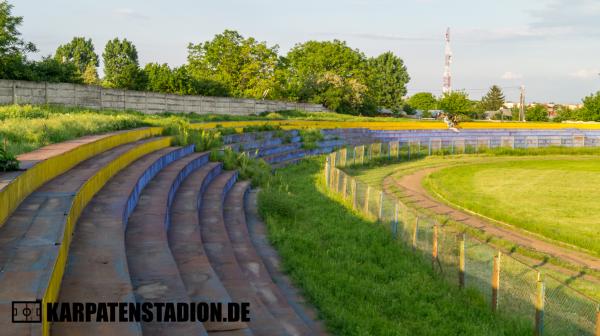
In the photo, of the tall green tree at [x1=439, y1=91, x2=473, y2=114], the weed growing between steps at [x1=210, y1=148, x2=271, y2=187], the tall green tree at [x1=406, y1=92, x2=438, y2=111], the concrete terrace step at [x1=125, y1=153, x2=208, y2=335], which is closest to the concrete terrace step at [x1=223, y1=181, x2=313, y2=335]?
the concrete terrace step at [x1=125, y1=153, x2=208, y2=335]

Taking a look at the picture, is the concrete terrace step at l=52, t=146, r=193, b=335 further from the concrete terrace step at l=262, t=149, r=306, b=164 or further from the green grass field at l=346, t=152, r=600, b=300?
the concrete terrace step at l=262, t=149, r=306, b=164

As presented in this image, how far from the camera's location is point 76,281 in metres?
6.35

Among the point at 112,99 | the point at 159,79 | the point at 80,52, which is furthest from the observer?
the point at 80,52

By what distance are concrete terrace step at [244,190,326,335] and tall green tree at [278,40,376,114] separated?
66.0 meters

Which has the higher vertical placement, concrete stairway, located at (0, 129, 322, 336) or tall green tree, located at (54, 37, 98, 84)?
tall green tree, located at (54, 37, 98, 84)

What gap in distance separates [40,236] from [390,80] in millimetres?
134580

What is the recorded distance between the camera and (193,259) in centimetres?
896

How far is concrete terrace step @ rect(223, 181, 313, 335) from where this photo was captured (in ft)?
26.6

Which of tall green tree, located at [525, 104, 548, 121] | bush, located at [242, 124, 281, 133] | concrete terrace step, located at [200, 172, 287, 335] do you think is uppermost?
tall green tree, located at [525, 104, 548, 121]

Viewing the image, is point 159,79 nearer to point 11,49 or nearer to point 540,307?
point 11,49

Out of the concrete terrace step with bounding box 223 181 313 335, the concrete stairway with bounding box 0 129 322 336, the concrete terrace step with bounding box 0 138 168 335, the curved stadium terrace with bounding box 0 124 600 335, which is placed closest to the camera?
the concrete terrace step with bounding box 0 138 168 335

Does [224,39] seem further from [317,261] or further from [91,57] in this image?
[317,261]

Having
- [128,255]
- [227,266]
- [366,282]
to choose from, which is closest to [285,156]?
[366,282]

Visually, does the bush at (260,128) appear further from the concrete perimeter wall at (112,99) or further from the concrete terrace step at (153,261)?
the concrete terrace step at (153,261)
